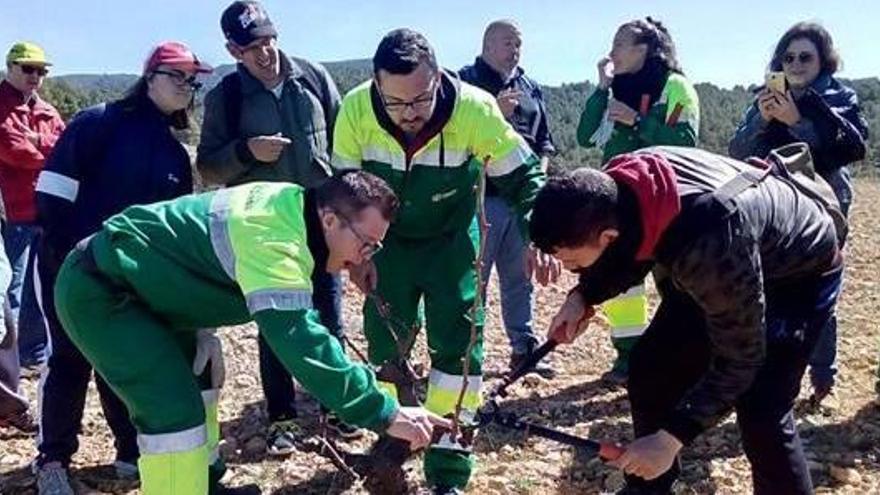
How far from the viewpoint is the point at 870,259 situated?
1124 centimetres

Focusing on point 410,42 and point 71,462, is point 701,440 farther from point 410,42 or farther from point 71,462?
point 71,462

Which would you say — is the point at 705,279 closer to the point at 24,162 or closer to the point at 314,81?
the point at 314,81

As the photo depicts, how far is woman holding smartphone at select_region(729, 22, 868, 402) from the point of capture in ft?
16.0

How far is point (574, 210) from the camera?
2947 millimetres

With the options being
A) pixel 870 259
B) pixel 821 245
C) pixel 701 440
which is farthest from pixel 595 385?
pixel 870 259

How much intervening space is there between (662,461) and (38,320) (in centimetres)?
475

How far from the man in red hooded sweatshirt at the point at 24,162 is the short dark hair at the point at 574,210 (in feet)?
14.8

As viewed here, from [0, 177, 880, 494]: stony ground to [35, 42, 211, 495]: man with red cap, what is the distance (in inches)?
14.9

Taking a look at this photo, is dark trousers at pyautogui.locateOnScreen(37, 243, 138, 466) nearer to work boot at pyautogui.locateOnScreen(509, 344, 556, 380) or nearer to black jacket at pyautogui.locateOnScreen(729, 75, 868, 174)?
work boot at pyautogui.locateOnScreen(509, 344, 556, 380)

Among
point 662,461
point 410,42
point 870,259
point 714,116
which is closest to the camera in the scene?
point 662,461

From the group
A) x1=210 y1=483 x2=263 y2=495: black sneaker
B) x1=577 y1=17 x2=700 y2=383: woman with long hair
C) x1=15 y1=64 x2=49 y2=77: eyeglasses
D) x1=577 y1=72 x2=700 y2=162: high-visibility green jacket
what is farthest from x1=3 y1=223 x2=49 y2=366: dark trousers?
x1=577 y1=72 x2=700 y2=162: high-visibility green jacket

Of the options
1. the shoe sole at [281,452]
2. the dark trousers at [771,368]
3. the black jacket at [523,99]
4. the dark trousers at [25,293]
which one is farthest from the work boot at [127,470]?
the black jacket at [523,99]

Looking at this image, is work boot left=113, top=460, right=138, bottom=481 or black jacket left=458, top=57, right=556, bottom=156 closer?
work boot left=113, top=460, right=138, bottom=481

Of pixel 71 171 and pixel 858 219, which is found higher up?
pixel 71 171
